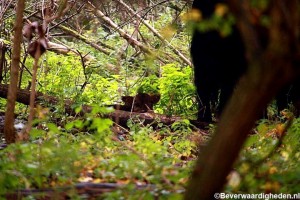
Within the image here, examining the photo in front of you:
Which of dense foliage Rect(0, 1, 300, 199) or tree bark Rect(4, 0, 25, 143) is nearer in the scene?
dense foliage Rect(0, 1, 300, 199)

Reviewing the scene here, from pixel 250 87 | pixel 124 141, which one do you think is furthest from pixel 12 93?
pixel 250 87

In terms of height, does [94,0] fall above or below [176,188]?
above

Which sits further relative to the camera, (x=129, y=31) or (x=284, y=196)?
(x=129, y=31)

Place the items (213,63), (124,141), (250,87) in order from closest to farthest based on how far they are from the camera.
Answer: (250,87)
(124,141)
(213,63)

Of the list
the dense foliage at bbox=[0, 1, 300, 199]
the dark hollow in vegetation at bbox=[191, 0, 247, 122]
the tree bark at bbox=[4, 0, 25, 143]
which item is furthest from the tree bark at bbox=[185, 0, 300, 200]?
the dark hollow in vegetation at bbox=[191, 0, 247, 122]

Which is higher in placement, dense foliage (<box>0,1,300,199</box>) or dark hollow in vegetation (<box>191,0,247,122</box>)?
dark hollow in vegetation (<box>191,0,247,122</box>)

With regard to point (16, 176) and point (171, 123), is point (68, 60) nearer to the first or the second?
point (171, 123)

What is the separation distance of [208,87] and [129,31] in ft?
14.6

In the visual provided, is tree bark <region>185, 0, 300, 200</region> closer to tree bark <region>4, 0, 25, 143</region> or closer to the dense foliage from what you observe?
the dense foliage

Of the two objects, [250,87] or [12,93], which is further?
[12,93]

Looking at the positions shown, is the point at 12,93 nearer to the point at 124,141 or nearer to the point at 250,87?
the point at 124,141

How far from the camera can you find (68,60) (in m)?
8.64

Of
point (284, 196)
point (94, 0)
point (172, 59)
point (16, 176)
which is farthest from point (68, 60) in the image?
point (284, 196)

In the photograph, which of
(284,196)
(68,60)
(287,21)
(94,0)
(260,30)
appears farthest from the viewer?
(68,60)
